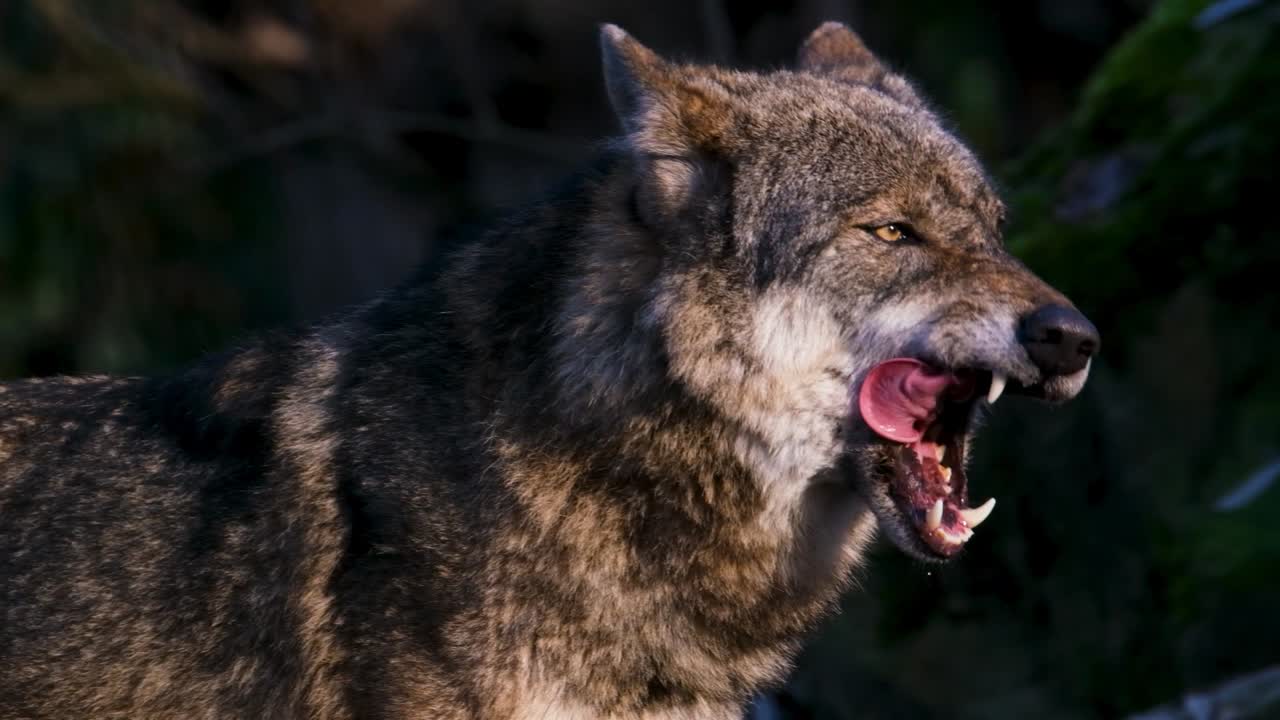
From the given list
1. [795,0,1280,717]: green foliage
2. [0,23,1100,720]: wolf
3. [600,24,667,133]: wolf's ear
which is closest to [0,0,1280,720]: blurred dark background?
[795,0,1280,717]: green foliage

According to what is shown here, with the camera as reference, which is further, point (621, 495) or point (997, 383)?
point (621, 495)

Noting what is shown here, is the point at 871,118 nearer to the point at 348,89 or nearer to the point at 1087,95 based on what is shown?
the point at 1087,95

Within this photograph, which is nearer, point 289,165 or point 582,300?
point 582,300

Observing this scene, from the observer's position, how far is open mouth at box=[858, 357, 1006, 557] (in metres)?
4.10

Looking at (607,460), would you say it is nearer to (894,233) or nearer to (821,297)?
(821,297)

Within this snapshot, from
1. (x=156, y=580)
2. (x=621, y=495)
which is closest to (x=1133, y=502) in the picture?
(x=621, y=495)

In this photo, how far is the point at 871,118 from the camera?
4379 mm

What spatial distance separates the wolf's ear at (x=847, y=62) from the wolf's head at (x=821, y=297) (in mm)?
674

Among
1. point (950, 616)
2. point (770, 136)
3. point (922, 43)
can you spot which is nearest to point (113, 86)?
point (922, 43)

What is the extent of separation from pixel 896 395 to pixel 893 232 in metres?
0.39

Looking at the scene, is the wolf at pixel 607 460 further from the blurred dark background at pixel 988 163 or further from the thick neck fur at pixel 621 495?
the blurred dark background at pixel 988 163

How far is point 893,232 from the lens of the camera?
13.7ft

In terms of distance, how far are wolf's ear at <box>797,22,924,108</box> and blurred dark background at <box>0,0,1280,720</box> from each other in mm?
380

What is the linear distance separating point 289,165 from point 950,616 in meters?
10.1
